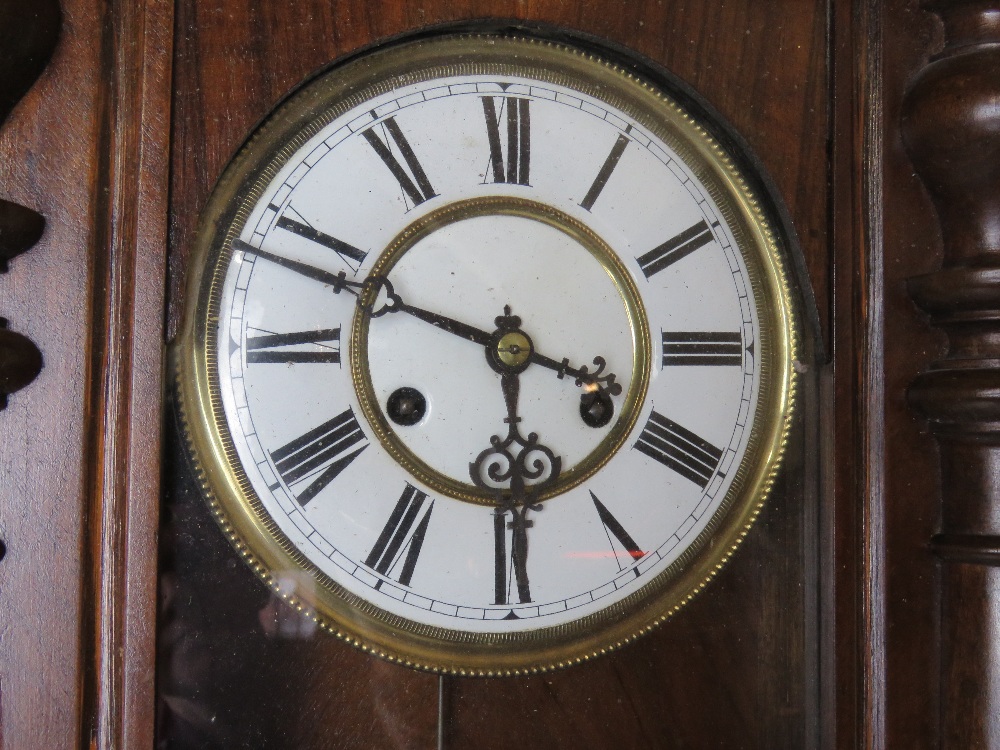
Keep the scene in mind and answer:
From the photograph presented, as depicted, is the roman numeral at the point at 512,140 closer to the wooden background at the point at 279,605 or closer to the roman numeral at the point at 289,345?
the wooden background at the point at 279,605

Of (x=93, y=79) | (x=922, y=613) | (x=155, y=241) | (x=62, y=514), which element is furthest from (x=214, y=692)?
(x=922, y=613)

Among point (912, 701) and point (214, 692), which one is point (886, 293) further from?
point (214, 692)

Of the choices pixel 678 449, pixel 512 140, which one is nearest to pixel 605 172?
pixel 512 140

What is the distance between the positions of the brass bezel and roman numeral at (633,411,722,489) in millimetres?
18

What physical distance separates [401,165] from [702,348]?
28 centimetres

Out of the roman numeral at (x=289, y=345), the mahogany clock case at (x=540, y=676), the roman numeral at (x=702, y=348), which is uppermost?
the roman numeral at (x=702, y=348)

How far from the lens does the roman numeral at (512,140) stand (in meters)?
0.78

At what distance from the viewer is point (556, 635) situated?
0.79 meters

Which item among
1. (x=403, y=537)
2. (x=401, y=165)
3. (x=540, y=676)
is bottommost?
(x=540, y=676)

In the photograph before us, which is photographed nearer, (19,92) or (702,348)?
(19,92)

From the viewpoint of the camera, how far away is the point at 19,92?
0.70 meters

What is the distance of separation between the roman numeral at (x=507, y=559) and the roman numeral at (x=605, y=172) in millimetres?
253

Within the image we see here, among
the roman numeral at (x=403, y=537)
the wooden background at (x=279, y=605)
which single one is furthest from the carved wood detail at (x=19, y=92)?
the roman numeral at (x=403, y=537)

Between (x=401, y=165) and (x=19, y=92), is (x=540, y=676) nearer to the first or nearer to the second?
(x=401, y=165)
